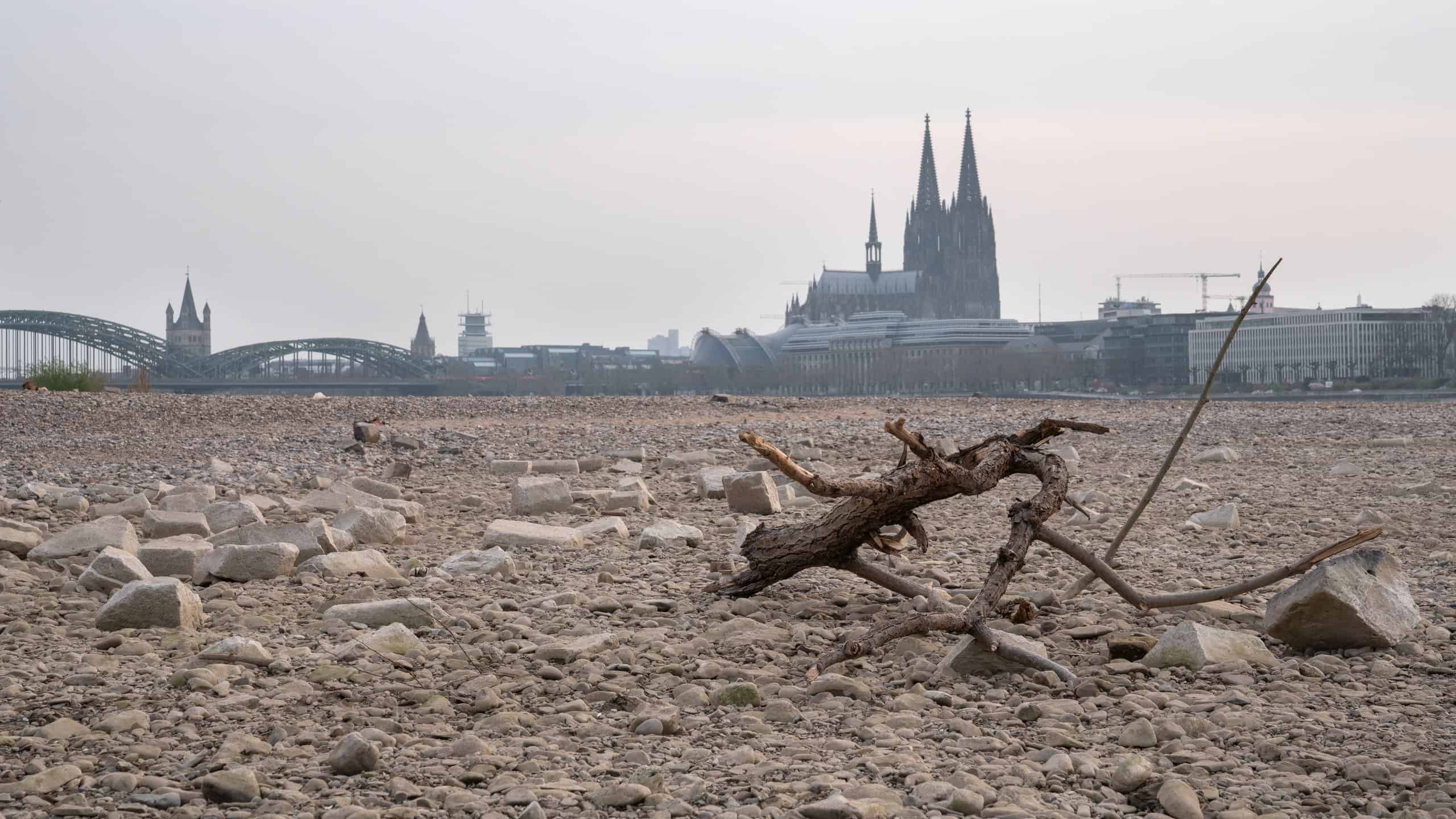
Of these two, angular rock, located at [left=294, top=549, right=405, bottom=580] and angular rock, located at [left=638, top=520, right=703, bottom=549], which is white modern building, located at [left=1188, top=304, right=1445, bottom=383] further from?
angular rock, located at [left=294, top=549, right=405, bottom=580]

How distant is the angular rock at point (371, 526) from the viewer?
25.3 feet

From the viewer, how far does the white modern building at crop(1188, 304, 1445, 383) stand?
96562 mm

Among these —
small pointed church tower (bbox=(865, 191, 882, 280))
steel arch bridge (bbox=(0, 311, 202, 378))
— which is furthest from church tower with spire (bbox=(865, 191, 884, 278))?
steel arch bridge (bbox=(0, 311, 202, 378))

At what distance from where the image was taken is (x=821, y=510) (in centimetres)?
880

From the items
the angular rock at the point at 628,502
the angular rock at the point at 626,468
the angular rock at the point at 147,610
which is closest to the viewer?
the angular rock at the point at 147,610

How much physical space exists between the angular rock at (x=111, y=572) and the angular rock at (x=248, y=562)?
296mm

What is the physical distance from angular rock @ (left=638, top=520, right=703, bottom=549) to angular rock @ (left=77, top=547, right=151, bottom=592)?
2610mm

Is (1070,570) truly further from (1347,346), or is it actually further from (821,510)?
(1347,346)

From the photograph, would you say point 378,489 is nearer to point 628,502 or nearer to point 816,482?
point 628,502

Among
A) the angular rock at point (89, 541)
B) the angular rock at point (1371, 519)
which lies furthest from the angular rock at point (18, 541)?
the angular rock at point (1371, 519)

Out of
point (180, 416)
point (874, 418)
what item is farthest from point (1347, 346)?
point (180, 416)

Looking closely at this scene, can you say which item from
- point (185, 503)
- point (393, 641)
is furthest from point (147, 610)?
point (185, 503)

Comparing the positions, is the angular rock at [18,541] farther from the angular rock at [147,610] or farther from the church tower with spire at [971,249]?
A: the church tower with spire at [971,249]

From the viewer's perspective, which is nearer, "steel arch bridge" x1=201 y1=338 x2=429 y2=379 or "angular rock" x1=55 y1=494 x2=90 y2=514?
"angular rock" x1=55 y1=494 x2=90 y2=514
